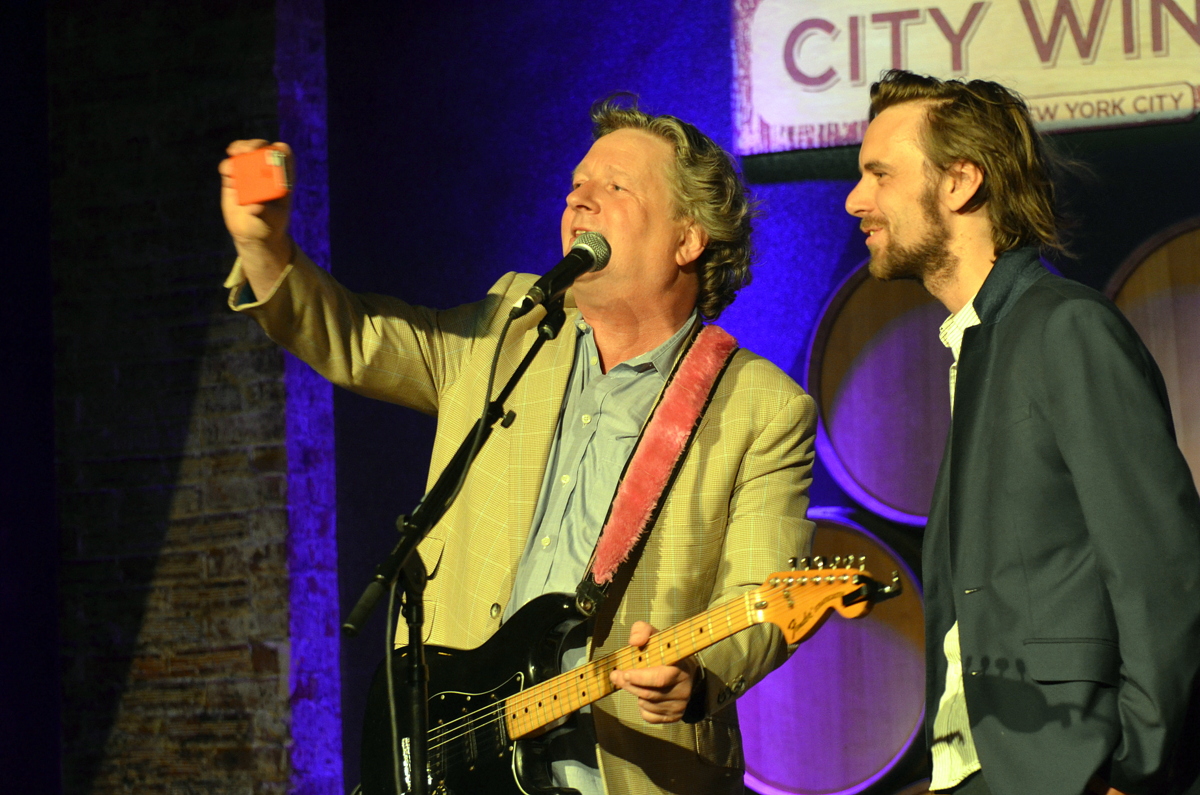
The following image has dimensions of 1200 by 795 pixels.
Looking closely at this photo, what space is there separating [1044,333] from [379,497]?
7.15 ft

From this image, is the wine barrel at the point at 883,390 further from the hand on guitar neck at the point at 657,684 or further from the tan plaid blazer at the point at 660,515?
the hand on guitar neck at the point at 657,684

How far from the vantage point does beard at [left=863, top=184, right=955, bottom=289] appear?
6.55ft

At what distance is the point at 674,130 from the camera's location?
2.49 meters

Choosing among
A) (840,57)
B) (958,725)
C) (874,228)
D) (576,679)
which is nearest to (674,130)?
(874,228)

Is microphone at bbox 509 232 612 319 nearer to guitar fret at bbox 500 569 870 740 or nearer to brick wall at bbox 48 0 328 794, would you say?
guitar fret at bbox 500 569 870 740

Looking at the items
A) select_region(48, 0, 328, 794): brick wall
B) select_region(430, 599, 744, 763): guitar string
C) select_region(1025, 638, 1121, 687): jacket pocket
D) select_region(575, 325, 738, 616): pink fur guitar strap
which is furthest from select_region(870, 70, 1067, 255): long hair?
select_region(48, 0, 328, 794): brick wall

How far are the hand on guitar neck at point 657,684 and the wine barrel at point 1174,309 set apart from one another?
1540mm

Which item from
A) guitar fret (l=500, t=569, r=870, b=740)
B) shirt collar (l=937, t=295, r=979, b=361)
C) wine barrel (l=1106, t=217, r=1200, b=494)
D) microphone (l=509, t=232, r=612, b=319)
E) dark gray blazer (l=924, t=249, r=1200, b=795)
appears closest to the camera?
dark gray blazer (l=924, t=249, r=1200, b=795)

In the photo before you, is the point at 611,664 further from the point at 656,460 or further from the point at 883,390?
the point at 883,390

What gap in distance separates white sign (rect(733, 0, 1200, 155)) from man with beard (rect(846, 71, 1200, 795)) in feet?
3.91

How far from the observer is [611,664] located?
6.44 ft

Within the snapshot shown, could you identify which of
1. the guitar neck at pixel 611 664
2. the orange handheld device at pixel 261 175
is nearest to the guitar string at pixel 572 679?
the guitar neck at pixel 611 664

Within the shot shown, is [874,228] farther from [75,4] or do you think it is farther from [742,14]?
[75,4]

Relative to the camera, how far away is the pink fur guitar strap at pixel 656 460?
6.73 ft
